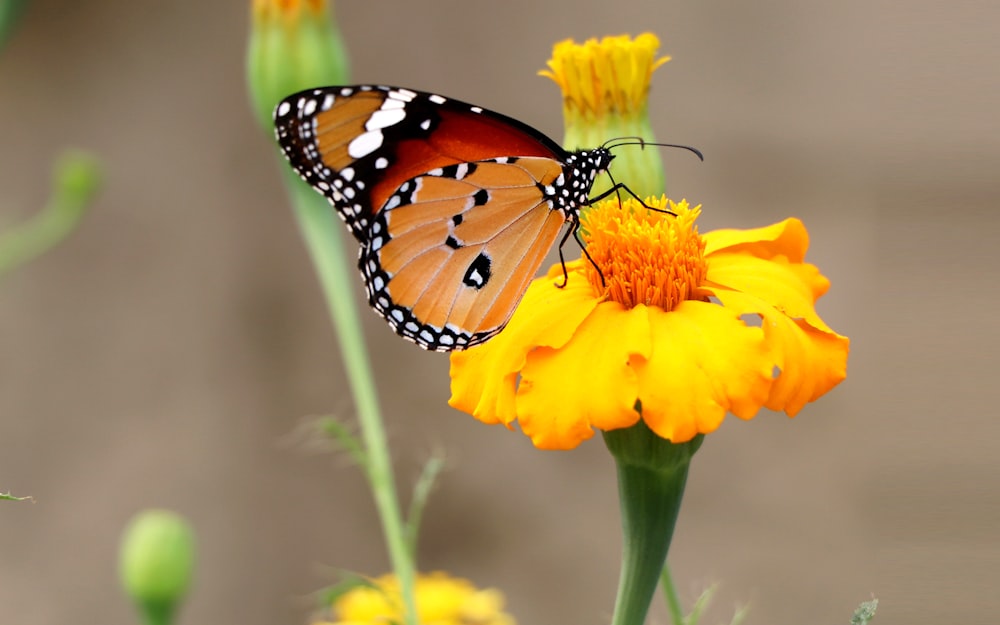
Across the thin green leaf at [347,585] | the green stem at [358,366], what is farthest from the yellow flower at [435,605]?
the thin green leaf at [347,585]

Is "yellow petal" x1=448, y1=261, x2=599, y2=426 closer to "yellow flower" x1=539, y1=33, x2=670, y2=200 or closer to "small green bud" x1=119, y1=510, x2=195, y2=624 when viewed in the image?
"yellow flower" x1=539, y1=33, x2=670, y2=200

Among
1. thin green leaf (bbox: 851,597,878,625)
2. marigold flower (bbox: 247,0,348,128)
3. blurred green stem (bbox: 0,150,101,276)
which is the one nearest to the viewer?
thin green leaf (bbox: 851,597,878,625)

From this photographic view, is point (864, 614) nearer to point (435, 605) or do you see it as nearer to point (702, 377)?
point (702, 377)

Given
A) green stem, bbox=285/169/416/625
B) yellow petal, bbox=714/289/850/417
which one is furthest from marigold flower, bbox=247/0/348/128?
yellow petal, bbox=714/289/850/417

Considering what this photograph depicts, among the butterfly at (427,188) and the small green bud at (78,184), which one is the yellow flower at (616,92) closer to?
the butterfly at (427,188)

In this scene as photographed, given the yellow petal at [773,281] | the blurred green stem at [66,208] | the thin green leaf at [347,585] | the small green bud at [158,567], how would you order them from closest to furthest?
the yellow petal at [773,281] → the thin green leaf at [347,585] → the small green bud at [158,567] → the blurred green stem at [66,208]

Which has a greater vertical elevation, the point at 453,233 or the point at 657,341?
the point at 453,233

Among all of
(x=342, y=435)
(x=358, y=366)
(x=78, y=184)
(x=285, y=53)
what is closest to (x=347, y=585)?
(x=342, y=435)
